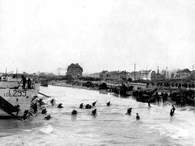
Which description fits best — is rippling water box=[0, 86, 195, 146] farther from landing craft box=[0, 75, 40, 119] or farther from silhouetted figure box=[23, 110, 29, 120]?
landing craft box=[0, 75, 40, 119]

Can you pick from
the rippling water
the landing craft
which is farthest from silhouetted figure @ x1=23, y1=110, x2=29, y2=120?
the rippling water

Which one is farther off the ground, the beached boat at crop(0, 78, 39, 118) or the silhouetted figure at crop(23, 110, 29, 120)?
the beached boat at crop(0, 78, 39, 118)

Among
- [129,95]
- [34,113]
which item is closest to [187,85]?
[129,95]

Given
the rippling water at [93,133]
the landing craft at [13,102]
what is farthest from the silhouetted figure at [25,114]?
the rippling water at [93,133]

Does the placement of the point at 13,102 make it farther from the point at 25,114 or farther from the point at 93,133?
the point at 93,133

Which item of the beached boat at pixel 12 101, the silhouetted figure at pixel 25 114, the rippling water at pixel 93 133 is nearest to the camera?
the rippling water at pixel 93 133

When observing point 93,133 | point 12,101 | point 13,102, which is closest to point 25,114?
point 13,102

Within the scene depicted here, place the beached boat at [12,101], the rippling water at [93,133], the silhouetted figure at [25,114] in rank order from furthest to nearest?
the silhouetted figure at [25,114] → the beached boat at [12,101] → the rippling water at [93,133]

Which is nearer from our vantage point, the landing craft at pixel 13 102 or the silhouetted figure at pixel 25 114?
the landing craft at pixel 13 102

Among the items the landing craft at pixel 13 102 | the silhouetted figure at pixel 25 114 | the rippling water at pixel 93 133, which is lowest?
the rippling water at pixel 93 133

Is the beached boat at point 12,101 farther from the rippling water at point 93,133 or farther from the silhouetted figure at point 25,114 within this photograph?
the rippling water at point 93,133

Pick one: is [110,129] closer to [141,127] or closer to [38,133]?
[141,127]
